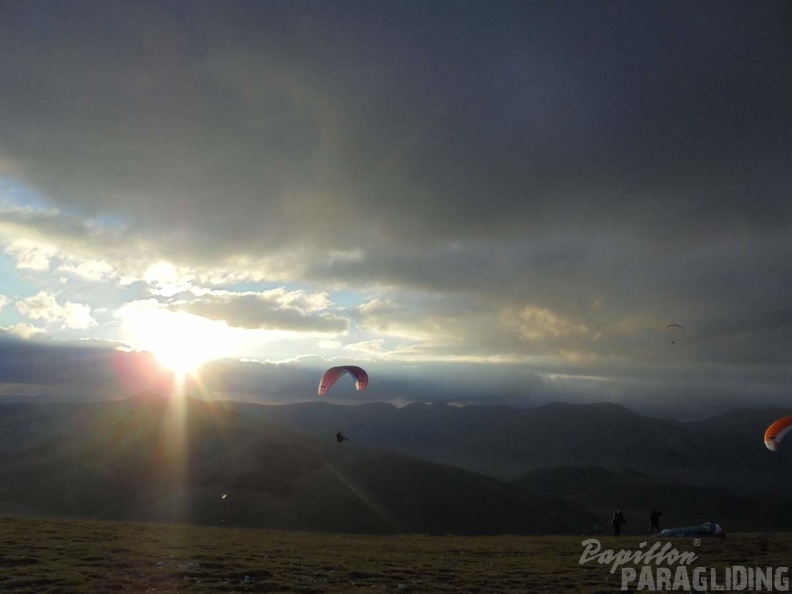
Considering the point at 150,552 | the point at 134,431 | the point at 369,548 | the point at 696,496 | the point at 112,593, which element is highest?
the point at 112,593

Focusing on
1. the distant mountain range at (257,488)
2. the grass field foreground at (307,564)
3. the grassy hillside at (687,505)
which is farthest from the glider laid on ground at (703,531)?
the grassy hillside at (687,505)

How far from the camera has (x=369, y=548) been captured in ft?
107

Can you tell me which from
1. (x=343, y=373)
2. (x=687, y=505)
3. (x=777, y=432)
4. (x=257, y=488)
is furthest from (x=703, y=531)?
(x=687, y=505)

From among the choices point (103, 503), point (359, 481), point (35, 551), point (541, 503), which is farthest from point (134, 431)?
point (35, 551)

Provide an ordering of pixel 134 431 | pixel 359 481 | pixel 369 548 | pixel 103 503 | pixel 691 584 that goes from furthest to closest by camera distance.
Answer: pixel 134 431 < pixel 359 481 < pixel 103 503 < pixel 369 548 < pixel 691 584

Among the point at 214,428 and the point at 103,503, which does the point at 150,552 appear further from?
the point at 214,428

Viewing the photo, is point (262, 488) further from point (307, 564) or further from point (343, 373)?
point (307, 564)

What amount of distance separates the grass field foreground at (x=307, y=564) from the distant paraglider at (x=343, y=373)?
58.8 feet

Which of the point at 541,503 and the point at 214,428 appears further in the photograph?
the point at 214,428

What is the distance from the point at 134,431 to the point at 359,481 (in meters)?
77.7

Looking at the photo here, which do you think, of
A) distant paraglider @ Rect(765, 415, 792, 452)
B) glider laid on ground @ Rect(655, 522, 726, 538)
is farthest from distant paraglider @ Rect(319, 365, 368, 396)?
distant paraglider @ Rect(765, 415, 792, 452)

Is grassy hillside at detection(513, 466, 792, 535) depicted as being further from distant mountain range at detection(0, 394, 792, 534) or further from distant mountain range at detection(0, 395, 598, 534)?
distant mountain range at detection(0, 395, 598, 534)

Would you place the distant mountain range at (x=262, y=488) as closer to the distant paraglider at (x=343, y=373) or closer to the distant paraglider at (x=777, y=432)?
the distant paraglider at (x=343, y=373)

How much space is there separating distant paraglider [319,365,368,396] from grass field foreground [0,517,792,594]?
17.9m
